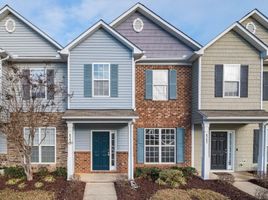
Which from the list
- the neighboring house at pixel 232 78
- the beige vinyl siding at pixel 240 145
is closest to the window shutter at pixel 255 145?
the beige vinyl siding at pixel 240 145

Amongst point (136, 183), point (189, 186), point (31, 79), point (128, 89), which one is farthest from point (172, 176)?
point (31, 79)

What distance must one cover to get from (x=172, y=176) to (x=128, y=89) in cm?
478

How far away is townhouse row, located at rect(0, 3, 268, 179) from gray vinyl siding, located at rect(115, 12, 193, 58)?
6 cm

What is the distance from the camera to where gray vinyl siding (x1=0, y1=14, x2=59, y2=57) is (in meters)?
14.0

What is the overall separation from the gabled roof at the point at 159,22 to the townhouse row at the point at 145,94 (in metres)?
0.06

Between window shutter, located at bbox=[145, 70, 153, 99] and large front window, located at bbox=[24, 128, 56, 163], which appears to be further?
window shutter, located at bbox=[145, 70, 153, 99]

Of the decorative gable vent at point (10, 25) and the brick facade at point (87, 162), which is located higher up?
the decorative gable vent at point (10, 25)

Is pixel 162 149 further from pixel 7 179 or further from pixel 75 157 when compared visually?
pixel 7 179

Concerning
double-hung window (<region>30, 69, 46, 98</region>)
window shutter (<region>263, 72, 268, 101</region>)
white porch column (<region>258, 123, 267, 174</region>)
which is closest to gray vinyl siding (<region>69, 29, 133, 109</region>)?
double-hung window (<region>30, 69, 46, 98</region>)

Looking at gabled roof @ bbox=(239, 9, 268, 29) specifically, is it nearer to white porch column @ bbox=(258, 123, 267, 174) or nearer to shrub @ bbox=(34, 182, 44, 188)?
white porch column @ bbox=(258, 123, 267, 174)

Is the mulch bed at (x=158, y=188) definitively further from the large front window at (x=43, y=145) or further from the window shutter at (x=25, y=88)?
the window shutter at (x=25, y=88)

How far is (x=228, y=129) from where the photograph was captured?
14.4 metres

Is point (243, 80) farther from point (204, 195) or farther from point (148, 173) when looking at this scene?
point (148, 173)

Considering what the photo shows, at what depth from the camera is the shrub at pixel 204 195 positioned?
937 cm
